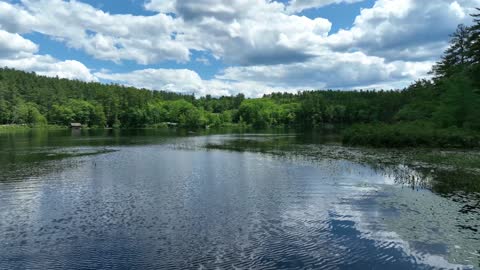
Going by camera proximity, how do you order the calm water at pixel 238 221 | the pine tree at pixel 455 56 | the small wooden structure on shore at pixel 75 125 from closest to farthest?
the calm water at pixel 238 221 → the pine tree at pixel 455 56 → the small wooden structure on shore at pixel 75 125

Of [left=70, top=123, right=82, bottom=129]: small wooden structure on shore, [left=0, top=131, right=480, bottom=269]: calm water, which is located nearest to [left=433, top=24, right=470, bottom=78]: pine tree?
[left=0, top=131, right=480, bottom=269]: calm water

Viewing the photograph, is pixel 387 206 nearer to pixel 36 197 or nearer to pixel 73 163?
pixel 36 197

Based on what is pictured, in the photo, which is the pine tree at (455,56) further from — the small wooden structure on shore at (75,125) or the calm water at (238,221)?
the small wooden structure on shore at (75,125)

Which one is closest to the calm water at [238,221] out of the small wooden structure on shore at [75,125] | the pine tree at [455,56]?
the pine tree at [455,56]

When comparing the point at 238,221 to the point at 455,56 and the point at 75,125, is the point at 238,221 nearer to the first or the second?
the point at 455,56

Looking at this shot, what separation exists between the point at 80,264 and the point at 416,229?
1510 cm

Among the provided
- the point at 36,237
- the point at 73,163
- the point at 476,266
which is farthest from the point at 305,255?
the point at 73,163

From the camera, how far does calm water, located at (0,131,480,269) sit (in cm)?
1516

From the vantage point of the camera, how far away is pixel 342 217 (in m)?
21.4

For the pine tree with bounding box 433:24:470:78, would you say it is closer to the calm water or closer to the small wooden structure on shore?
the calm water

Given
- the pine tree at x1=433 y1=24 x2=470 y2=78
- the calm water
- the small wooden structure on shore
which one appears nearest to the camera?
the calm water

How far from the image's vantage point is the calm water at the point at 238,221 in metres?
15.2

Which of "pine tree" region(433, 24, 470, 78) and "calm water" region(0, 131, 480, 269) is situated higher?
"pine tree" region(433, 24, 470, 78)

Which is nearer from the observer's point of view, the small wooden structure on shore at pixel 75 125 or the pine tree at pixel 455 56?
the pine tree at pixel 455 56
